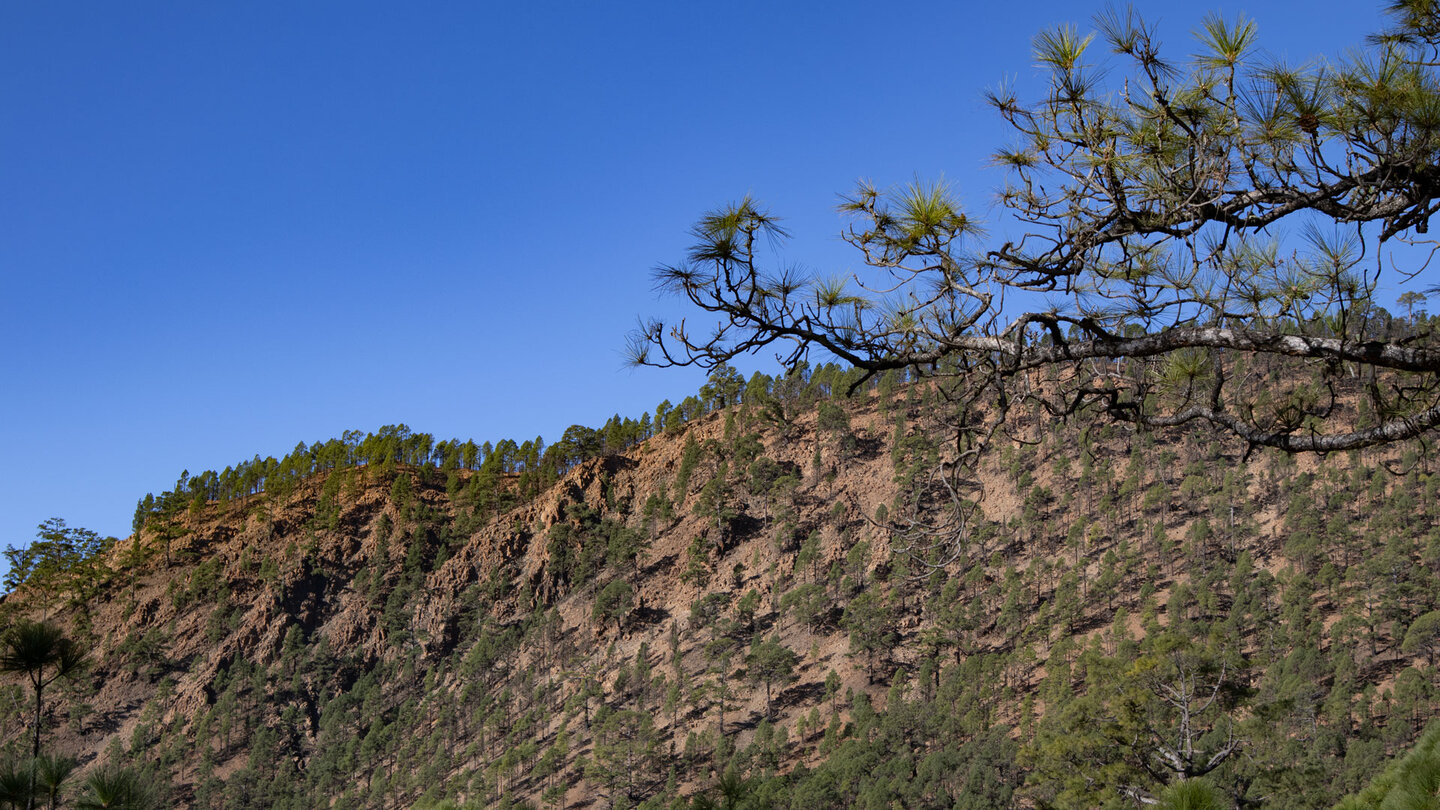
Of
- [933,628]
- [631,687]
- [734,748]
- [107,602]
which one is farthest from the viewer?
[107,602]

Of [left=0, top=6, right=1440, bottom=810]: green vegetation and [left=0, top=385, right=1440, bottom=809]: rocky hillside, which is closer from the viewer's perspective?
[left=0, top=6, right=1440, bottom=810]: green vegetation

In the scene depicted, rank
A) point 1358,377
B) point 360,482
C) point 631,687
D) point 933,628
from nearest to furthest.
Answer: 1. point 1358,377
2. point 933,628
3. point 631,687
4. point 360,482

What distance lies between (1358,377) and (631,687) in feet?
182

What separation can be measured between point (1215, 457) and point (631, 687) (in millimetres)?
37015

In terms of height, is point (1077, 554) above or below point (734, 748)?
above

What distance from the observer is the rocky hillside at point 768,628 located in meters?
36.4

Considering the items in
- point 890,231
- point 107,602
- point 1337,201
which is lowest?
point 1337,201

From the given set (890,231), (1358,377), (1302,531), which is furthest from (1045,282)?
(1302,531)

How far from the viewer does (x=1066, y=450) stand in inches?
2598

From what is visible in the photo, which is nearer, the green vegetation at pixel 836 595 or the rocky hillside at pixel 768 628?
the green vegetation at pixel 836 595

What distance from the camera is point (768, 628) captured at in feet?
193

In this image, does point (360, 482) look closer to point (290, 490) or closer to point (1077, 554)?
point (290, 490)

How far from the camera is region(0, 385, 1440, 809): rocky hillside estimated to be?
119 ft

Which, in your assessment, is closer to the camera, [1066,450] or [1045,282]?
[1045,282]
